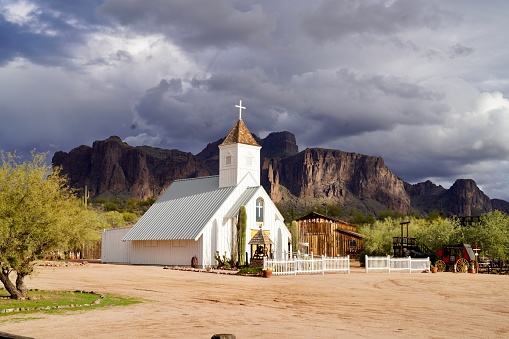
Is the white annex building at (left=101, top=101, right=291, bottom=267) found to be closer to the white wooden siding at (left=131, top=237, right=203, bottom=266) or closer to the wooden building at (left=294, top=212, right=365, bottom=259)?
the white wooden siding at (left=131, top=237, right=203, bottom=266)

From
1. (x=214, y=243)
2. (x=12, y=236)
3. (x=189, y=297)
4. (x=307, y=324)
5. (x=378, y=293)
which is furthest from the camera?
(x=214, y=243)

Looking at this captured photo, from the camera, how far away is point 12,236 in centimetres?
1884

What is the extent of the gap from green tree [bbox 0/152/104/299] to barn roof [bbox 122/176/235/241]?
23.0 metres

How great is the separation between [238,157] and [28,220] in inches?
1187

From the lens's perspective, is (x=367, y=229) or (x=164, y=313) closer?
(x=164, y=313)

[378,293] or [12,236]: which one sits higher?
[12,236]

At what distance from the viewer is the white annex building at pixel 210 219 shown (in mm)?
44156

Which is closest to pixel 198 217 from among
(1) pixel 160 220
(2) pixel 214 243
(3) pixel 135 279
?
(2) pixel 214 243

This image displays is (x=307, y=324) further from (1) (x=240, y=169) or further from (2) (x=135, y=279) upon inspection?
(1) (x=240, y=169)

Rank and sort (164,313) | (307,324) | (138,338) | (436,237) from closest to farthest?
(138,338) < (307,324) < (164,313) < (436,237)

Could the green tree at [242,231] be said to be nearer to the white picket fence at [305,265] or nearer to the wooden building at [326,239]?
the white picket fence at [305,265]

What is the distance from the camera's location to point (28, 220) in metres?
19.1

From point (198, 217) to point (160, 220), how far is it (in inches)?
222

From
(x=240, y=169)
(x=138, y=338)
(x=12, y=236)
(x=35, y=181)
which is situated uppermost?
(x=240, y=169)
